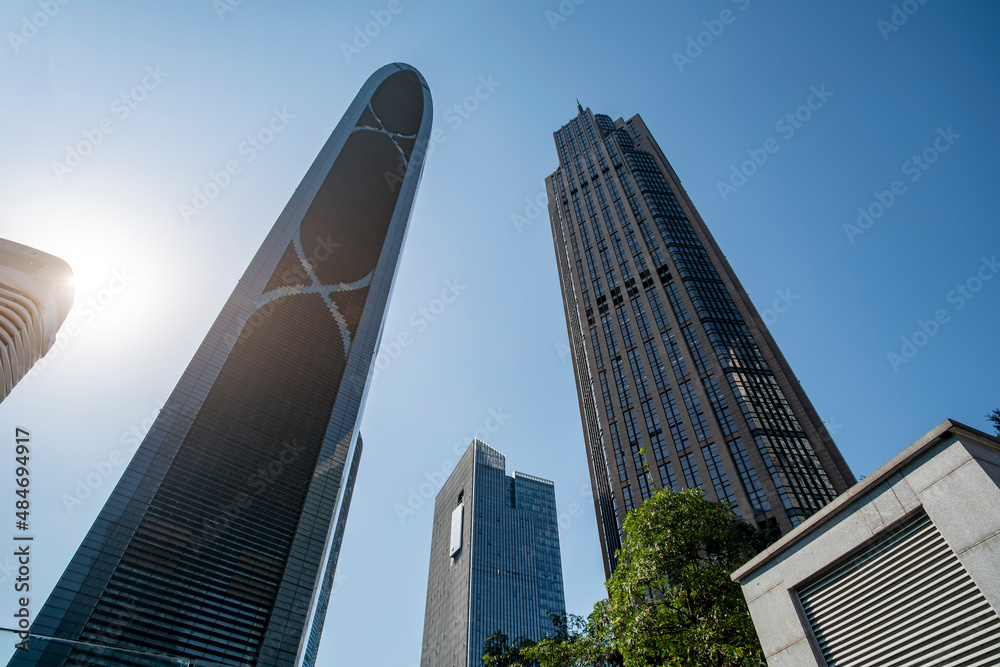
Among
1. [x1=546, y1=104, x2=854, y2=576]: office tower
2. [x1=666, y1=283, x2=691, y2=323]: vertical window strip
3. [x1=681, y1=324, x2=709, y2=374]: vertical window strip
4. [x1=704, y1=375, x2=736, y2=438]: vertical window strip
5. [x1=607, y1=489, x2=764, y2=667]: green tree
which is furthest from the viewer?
[x1=666, y1=283, x2=691, y2=323]: vertical window strip

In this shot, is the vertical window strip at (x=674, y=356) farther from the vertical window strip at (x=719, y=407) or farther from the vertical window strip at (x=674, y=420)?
the vertical window strip at (x=719, y=407)

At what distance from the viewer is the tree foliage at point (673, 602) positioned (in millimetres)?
13953

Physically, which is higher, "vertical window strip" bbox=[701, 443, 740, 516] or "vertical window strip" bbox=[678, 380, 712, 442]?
"vertical window strip" bbox=[678, 380, 712, 442]

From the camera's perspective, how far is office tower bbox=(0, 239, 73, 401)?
27.7 meters

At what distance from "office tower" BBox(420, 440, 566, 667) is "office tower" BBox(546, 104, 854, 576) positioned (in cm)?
6146

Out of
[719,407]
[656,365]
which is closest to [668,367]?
[656,365]

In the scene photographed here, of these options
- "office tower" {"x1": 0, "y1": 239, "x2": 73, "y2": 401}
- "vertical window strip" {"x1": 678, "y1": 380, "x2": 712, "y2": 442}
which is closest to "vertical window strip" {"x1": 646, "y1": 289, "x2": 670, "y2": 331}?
"vertical window strip" {"x1": 678, "y1": 380, "x2": 712, "y2": 442}

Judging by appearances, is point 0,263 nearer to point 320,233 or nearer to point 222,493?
point 222,493

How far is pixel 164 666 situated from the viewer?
29.2 feet

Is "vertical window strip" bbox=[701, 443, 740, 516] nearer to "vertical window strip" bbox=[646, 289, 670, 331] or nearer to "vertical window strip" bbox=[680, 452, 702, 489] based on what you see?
"vertical window strip" bbox=[680, 452, 702, 489]

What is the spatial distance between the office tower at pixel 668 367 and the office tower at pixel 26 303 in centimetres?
4613

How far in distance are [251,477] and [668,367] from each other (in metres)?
60.5

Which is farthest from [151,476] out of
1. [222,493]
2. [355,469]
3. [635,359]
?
[355,469]

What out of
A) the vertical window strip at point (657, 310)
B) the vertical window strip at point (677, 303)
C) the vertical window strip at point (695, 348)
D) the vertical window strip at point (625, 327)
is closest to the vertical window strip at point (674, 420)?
the vertical window strip at point (695, 348)
